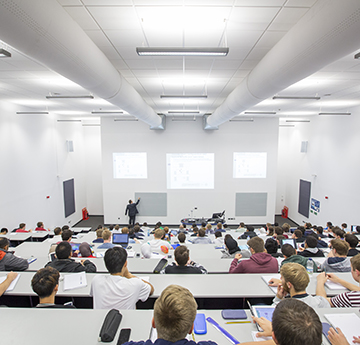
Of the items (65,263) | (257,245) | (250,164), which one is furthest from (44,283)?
(250,164)

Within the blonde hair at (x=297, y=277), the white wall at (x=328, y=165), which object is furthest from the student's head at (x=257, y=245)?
the white wall at (x=328, y=165)

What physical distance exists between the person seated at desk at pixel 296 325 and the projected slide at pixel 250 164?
8.55m

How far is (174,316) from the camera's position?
990 mm

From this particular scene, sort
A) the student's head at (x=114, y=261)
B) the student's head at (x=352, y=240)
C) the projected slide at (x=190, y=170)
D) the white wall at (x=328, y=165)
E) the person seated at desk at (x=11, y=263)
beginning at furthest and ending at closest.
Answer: the projected slide at (x=190, y=170) → the white wall at (x=328, y=165) → the student's head at (x=352, y=240) → the person seated at desk at (x=11, y=263) → the student's head at (x=114, y=261)

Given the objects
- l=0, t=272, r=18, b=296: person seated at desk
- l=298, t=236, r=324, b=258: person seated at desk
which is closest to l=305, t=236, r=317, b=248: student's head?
l=298, t=236, r=324, b=258: person seated at desk

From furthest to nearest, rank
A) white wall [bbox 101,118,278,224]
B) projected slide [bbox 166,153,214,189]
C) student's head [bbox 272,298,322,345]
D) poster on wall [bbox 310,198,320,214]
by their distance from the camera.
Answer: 1. projected slide [bbox 166,153,214,189]
2. white wall [bbox 101,118,278,224]
3. poster on wall [bbox 310,198,320,214]
4. student's head [bbox 272,298,322,345]

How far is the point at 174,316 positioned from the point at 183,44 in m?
3.10

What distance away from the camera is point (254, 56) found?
3.33 metres

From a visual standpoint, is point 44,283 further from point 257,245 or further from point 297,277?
point 257,245

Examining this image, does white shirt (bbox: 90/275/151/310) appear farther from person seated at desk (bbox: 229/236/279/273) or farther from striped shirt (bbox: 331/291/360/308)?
striped shirt (bbox: 331/291/360/308)

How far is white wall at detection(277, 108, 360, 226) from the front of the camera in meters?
6.70

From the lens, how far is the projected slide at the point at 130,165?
30.5 feet

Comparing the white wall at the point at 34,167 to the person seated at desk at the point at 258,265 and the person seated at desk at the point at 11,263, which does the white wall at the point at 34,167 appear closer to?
the person seated at desk at the point at 11,263

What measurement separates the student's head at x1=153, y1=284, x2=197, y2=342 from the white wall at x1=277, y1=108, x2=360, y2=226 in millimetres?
7556
